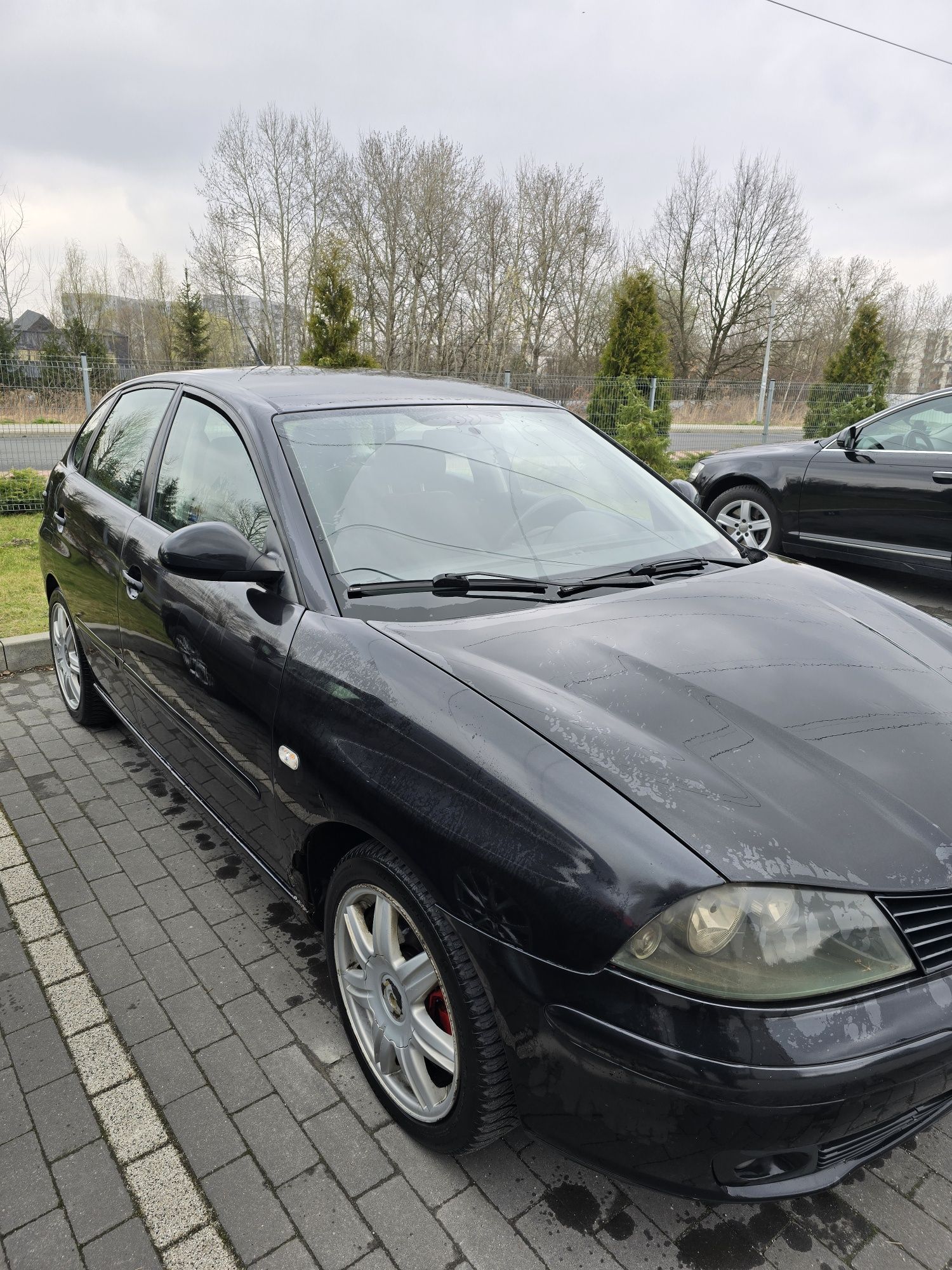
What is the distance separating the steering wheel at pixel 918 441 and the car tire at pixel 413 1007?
605 cm

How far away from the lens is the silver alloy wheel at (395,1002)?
1768 millimetres

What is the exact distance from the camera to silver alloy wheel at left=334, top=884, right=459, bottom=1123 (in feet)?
5.80

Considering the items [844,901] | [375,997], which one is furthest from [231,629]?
[844,901]

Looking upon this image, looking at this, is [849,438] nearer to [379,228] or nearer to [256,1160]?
[256,1160]

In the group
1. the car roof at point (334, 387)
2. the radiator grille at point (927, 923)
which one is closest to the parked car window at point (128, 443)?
the car roof at point (334, 387)

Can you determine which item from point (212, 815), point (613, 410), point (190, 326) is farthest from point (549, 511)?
point (190, 326)

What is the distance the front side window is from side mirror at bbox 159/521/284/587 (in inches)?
7.4

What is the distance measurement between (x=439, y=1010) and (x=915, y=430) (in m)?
6.22

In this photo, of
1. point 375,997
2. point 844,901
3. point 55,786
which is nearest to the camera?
point 844,901

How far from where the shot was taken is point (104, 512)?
333 centimetres

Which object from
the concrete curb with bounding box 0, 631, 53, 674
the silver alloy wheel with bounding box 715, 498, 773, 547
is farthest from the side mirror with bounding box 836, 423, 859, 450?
the concrete curb with bounding box 0, 631, 53, 674

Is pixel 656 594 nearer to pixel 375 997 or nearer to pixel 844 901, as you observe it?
pixel 844 901

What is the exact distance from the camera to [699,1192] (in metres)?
1.42

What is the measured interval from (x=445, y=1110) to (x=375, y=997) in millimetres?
320
